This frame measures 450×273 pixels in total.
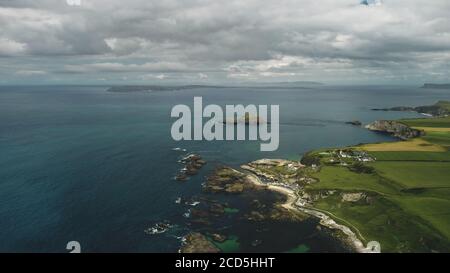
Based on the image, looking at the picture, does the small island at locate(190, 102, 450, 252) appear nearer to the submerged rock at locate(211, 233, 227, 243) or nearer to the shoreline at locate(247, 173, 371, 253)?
the shoreline at locate(247, 173, 371, 253)

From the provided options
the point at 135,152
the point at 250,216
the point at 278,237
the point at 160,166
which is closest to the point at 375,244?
the point at 278,237

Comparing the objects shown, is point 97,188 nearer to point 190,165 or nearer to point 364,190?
point 190,165

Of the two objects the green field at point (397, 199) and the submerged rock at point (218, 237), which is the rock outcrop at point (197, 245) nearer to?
the submerged rock at point (218, 237)

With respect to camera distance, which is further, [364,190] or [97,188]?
[97,188]

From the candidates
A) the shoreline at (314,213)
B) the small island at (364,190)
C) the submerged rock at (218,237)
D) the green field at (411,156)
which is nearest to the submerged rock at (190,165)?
the small island at (364,190)

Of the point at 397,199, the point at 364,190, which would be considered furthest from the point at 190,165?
the point at 397,199

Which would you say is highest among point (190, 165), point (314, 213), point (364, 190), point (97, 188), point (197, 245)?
point (190, 165)
